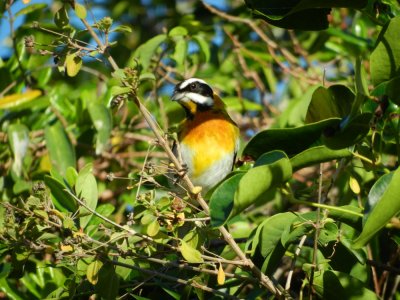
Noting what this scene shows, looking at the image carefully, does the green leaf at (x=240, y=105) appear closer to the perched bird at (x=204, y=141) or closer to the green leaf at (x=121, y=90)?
the perched bird at (x=204, y=141)

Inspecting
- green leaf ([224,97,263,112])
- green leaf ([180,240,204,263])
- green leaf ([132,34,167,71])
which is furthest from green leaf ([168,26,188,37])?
green leaf ([180,240,204,263])

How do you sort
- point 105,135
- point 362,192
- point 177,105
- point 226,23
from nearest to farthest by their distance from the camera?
point 362,192, point 105,135, point 177,105, point 226,23

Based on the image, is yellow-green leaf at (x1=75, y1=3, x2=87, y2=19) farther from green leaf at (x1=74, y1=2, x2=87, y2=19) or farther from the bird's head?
the bird's head

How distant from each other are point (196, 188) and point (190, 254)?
0.22 m

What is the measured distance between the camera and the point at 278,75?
5.32 m

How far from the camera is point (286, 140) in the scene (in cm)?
208

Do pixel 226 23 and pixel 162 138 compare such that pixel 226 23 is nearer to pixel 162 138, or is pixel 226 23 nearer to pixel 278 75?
pixel 278 75

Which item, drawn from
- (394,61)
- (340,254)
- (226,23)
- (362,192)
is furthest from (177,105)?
(394,61)

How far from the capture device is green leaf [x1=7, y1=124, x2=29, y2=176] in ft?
11.2

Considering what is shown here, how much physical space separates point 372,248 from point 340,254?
1.93 ft

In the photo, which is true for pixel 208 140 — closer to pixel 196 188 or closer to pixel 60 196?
pixel 60 196

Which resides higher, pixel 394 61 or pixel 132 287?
pixel 394 61

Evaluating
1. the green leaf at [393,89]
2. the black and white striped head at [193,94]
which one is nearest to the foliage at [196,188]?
the green leaf at [393,89]

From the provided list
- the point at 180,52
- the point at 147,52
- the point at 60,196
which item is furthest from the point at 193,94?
the point at 60,196
